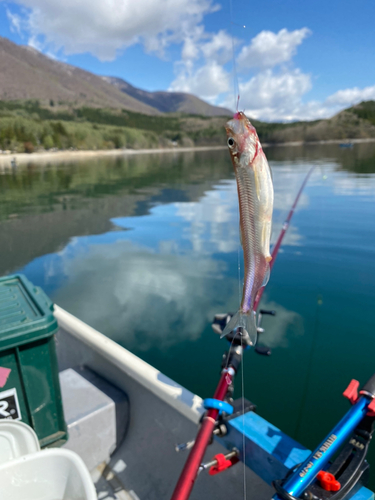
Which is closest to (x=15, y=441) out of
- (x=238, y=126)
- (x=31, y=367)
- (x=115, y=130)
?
(x=31, y=367)

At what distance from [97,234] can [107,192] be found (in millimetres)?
11355

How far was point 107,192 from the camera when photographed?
23125 mm

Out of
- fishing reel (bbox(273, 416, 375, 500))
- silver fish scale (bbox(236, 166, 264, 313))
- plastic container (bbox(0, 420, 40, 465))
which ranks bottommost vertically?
plastic container (bbox(0, 420, 40, 465))

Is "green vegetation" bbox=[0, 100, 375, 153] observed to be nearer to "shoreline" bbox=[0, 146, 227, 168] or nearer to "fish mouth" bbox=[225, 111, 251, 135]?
"shoreline" bbox=[0, 146, 227, 168]

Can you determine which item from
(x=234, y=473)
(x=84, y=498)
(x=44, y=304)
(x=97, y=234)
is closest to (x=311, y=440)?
(x=234, y=473)

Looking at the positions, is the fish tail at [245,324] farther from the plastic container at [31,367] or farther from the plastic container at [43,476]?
the plastic container at [31,367]

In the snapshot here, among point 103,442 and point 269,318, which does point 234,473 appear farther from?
point 269,318

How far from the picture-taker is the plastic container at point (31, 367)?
219 cm

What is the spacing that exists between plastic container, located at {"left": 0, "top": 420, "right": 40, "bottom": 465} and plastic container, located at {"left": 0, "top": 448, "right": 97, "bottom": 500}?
0.74 ft

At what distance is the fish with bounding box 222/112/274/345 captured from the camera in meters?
0.84

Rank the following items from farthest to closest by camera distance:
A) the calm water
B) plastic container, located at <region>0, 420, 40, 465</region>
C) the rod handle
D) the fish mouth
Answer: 1. the calm water
2. plastic container, located at <region>0, 420, 40, 465</region>
3. the rod handle
4. the fish mouth

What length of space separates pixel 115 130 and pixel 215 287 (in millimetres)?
128553

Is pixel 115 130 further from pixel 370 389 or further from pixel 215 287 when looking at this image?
pixel 370 389

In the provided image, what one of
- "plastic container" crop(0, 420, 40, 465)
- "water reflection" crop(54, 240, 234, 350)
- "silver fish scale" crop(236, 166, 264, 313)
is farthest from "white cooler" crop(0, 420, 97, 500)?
"water reflection" crop(54, 240, 234, 350)
